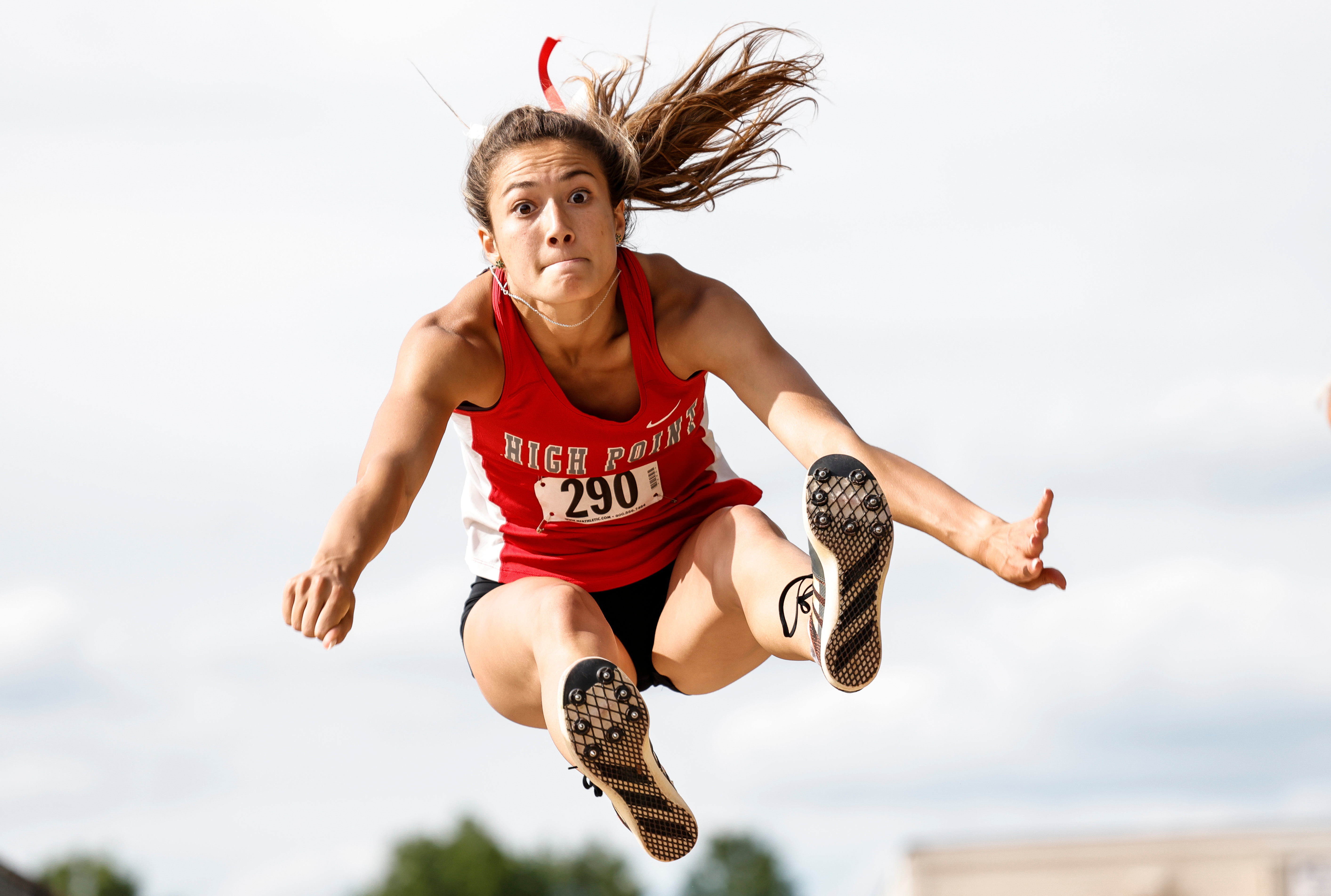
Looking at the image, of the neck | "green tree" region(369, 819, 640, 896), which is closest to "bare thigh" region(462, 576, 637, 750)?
the neck

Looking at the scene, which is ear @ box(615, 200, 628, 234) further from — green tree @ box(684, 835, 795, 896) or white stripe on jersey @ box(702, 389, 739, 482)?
green tree @ box(684, 835, 795, 896)

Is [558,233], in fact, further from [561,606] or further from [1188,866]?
[1188,866]

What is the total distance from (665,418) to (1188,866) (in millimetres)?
5987

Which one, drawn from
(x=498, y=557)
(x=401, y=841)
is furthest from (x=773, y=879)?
(x=498, y=557)

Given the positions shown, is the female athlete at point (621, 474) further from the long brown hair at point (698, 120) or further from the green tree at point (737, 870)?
the green tree at point (737, 870)

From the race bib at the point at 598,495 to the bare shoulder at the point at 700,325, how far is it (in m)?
0.44

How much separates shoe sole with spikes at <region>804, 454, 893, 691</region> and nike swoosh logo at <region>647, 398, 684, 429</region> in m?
1.06

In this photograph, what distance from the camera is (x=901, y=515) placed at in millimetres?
4926

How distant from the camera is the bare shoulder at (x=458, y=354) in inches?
204

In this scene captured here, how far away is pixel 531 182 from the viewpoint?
530cm

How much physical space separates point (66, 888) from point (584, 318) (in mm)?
52059

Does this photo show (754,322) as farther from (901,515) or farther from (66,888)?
(66,888)

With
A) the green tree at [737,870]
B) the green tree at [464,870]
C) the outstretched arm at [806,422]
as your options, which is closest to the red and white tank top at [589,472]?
the outstretched arm at [806,422]

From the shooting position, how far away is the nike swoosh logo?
5.58m
